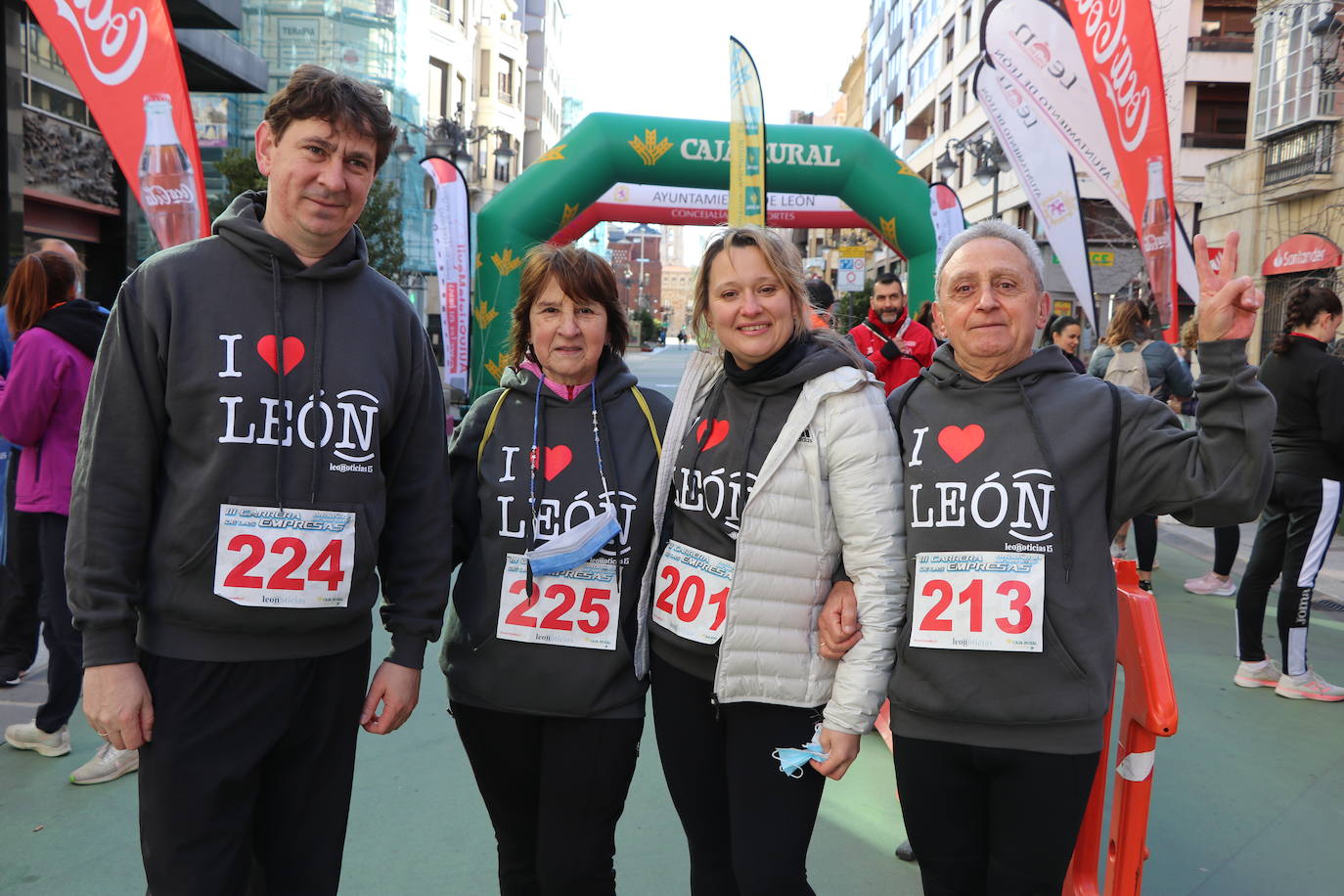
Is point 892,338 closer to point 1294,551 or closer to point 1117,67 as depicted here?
point 1294,551

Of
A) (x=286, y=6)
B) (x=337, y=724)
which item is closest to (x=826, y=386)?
(x=337, y=724)

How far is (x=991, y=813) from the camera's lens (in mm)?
2137

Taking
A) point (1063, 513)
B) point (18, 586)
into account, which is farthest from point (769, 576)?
point (18, 586)

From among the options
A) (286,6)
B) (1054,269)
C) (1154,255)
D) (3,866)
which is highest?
(286,6)

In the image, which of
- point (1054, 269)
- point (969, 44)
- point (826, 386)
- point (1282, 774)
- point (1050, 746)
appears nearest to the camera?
point (1050, 746)

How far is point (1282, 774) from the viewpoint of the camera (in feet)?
13.3

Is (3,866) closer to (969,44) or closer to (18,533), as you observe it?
(18,533)

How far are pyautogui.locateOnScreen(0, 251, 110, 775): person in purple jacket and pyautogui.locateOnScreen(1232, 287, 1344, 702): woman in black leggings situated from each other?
17.0 ft

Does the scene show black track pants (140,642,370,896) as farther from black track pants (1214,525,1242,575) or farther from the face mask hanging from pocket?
black track pants (1214,525,1242,575)

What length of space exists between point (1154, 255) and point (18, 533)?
22.8 ft

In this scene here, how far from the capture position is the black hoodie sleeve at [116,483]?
1884 mm

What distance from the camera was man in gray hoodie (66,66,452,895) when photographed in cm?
192

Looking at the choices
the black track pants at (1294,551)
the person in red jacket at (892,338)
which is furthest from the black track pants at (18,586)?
the black track pants at (1294,551)

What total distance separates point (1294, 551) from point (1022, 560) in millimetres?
3691
